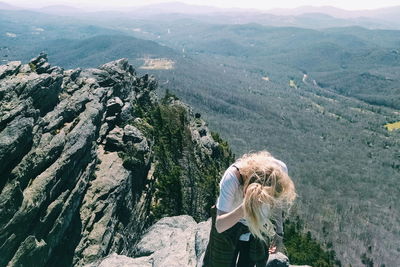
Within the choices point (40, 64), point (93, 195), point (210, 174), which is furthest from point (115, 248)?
point (210, 174)

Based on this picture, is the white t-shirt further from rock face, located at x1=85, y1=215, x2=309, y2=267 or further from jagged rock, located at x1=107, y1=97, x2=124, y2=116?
jagged rock, located at x1=107, y1=97, x2=124, y2=116

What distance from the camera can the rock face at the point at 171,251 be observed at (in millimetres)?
22328

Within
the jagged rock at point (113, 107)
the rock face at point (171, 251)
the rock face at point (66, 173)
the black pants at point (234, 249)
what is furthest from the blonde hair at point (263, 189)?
the jagged rock at point (113, 107)

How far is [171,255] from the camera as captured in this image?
79.8 feet

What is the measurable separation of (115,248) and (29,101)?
19014mm

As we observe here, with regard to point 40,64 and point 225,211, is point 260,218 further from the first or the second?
point 40,64

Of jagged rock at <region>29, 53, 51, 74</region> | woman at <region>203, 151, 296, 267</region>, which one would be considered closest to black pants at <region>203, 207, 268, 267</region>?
woman at <region>203, 151, 296, 267</region>

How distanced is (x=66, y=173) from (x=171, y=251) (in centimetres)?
1836

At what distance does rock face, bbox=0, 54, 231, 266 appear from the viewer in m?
31.4

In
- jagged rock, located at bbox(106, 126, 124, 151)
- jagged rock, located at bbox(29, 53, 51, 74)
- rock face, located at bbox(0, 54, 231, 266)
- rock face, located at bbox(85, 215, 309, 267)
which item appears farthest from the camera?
jagged rock, located at bbox(106, 126, 124, 151)

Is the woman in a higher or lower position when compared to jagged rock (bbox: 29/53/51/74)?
higher

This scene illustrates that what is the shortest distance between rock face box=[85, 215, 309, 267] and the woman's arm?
313 inches

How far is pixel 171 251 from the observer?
25.1 meters

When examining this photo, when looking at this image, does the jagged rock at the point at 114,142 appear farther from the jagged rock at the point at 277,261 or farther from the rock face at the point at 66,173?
the jagged rock at the point at 277,261
